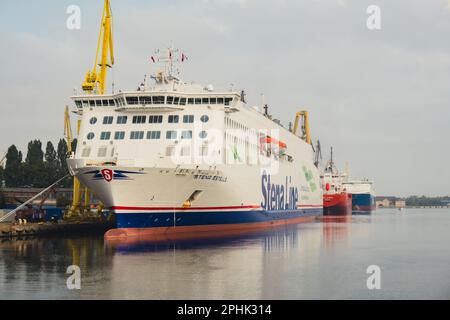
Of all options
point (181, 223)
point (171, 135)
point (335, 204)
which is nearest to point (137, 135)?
point (171, 135)

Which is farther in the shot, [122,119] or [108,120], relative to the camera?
[108,120]

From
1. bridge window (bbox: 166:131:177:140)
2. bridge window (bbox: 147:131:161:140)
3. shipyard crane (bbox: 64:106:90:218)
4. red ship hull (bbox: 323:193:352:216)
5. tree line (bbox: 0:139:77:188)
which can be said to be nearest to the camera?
bridge window (bbox: 166:131:177:140)

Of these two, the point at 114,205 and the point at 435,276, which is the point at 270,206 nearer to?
the point at 114,205

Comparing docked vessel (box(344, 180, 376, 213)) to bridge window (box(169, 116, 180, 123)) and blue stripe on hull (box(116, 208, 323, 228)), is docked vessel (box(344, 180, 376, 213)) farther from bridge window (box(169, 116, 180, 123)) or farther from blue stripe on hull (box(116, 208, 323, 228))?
bridge window (box(169, 116, 180, 123))

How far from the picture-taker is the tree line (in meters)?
76.8

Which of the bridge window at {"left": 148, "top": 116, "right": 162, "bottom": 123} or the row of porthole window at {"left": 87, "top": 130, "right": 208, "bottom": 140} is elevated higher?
the bridge window at {"left": 148, "top": 116, "right": 162, "bottom": 123}

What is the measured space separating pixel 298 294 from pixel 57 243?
1882cm

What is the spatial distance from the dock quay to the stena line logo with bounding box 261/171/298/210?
12621 mm

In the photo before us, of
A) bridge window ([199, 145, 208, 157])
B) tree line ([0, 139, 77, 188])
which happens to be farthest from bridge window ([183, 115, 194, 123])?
tree line ([0, 139, 77, 188])

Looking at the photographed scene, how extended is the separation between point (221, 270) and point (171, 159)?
46.6ft

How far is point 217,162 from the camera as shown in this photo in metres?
35.6

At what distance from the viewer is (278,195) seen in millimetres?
50219

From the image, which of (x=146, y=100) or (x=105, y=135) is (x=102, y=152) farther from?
(x=146, y=100)
